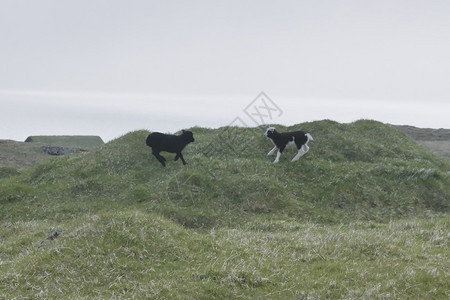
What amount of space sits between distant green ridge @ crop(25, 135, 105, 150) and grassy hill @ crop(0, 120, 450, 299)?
42075 millimetres

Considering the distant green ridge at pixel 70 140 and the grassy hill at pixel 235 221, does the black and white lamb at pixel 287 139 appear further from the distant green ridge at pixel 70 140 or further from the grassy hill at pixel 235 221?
the distant green ridge at pixel 70 140

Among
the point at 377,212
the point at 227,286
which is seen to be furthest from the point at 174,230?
the point at 377,212

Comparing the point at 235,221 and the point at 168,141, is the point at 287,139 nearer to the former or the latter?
the point at 168,141

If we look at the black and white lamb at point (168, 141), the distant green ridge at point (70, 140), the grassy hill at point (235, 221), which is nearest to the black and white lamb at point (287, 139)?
the grassy hill at point (235, 221)

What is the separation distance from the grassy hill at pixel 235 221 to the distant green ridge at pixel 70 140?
138 feet

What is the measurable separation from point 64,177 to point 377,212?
19.8 m

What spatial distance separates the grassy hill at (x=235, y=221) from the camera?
9617mm

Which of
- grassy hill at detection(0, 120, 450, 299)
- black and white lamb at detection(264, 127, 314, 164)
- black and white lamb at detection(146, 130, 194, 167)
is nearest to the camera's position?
grassy hill at detection(0, 120, 450, 299)

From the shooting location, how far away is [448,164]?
3144 cm

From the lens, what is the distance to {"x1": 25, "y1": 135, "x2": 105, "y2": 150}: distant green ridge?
70312mm

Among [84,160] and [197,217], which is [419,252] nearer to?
[197,217]

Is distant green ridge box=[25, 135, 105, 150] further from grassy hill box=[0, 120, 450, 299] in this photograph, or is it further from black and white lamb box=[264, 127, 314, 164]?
black and white lamb box=[264, 127, 314, 164]

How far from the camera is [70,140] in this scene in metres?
73.8

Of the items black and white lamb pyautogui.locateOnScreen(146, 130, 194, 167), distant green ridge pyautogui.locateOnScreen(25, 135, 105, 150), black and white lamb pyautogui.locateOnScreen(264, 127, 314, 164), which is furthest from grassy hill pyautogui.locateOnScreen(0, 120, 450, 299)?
distant green ridge pyautogui.locateOnScreen(25, 135, 105, 150)
